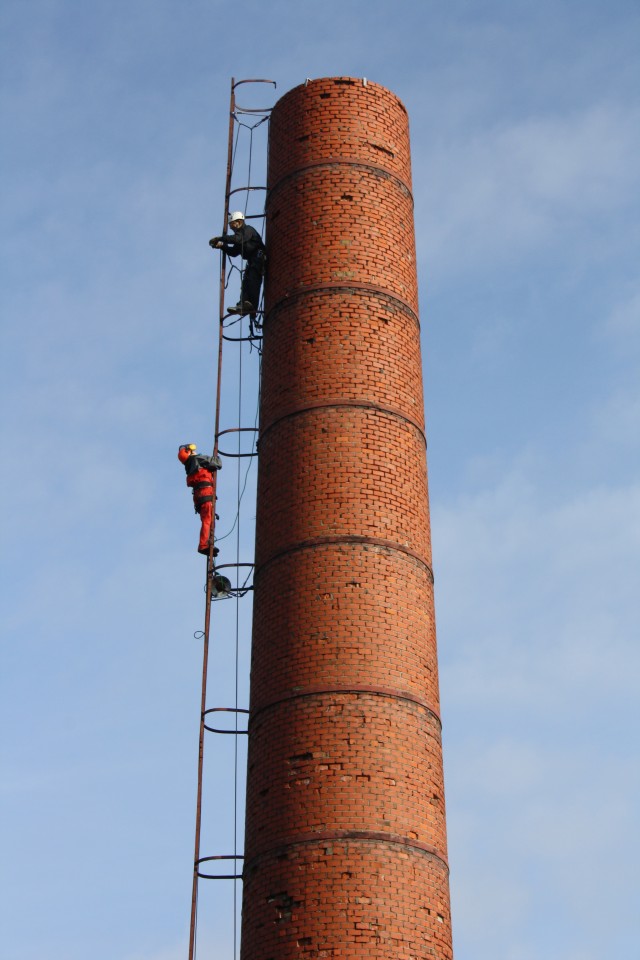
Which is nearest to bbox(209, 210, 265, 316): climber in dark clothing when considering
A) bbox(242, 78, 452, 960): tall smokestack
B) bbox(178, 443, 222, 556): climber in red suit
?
bbox(242, 78, 452, 960): tall smokestack

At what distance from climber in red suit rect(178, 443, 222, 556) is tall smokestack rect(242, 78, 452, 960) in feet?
3.34

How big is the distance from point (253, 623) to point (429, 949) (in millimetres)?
3907

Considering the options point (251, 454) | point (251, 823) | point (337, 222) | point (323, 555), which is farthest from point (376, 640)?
point (337, 222)

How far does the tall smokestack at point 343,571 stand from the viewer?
13.0m

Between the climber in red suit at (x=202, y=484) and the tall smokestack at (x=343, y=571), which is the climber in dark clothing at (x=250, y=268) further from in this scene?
the climber in red suit at (x=202, y=484)

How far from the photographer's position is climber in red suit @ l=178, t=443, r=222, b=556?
1658 cm

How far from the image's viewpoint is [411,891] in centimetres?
1306

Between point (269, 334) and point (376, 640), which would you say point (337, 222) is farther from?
point (376, 640)

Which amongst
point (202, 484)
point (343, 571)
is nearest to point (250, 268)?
point (202, 484)

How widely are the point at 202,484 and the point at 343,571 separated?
9.89ft

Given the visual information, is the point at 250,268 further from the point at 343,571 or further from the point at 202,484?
the point at 343,571

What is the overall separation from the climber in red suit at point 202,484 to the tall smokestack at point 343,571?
3.34 feet

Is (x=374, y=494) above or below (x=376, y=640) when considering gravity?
above

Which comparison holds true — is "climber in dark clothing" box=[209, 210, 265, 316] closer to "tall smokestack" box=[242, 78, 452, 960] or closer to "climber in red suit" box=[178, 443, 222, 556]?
"tall smokestack" box=[242, 78, 452, 960]
